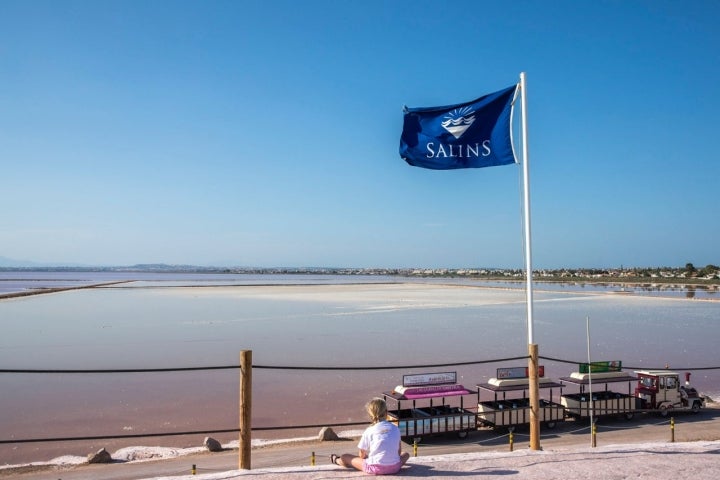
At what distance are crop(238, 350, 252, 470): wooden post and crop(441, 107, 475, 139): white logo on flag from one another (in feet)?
18.6

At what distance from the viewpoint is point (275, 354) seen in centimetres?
2847

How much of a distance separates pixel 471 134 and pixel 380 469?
20.8 ft

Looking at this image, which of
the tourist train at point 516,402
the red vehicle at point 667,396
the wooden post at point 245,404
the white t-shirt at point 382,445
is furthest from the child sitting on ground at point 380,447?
the red vehicle at point 667,396

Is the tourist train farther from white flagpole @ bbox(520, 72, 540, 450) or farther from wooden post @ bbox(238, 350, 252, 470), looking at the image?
wooden post @ bbox(238, 350, 252, 470)

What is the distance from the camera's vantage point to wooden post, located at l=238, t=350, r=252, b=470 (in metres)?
7.65

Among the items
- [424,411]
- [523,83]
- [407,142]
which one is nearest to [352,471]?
[407,142]

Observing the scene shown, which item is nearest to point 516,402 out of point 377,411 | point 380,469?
point 380,469

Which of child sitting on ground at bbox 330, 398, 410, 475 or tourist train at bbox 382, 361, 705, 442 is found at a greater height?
child sitting on ground at bbox 330, 398, 410, 475

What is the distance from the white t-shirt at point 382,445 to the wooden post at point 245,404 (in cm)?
157

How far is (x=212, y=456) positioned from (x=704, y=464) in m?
10.7

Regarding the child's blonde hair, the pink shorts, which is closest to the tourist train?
the pink shorts

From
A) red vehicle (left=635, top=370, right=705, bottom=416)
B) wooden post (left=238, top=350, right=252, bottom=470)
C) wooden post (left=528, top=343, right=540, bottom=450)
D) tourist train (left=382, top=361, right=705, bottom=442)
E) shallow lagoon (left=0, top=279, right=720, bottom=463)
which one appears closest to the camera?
wooden post (left=238, top=350, right=252, bottom=470)

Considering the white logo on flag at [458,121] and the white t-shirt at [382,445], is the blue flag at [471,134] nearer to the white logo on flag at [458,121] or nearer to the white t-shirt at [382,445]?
the white logo on flag at [458,121]

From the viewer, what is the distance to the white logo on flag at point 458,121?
11.0 meters
